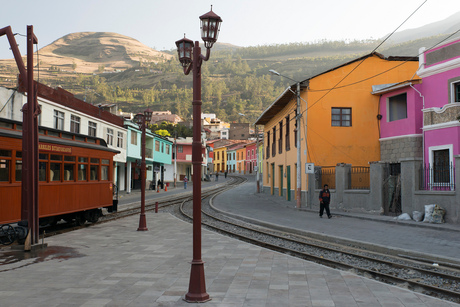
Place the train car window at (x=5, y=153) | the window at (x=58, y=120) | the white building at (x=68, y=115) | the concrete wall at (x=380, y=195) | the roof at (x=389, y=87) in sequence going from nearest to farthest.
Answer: the train car window at (x=5, y=153) < the concrete wall at (x=380, y=195) < the roof at (x=389, y=87) < the white building at (x=68, y=115) < the window at (x=58, y=120)

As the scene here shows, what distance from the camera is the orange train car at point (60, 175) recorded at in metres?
11.8

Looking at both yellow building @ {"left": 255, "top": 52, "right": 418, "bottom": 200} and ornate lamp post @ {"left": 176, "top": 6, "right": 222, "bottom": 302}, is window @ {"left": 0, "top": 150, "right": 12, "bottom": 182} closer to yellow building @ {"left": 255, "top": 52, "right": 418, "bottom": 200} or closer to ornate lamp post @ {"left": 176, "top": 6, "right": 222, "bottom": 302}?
ornate lamp post @ {"left": 176, "top": 6, "right": 222, "bottom": 302}

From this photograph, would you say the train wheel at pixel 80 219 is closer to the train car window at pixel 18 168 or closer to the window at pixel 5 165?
the train car window at pixel 18 168

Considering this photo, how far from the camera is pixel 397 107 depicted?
23891 mm

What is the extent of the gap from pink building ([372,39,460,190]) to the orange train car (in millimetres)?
13155

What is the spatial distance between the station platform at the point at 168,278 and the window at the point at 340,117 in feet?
49.7

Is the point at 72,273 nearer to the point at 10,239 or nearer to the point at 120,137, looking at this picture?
the point at 10,239

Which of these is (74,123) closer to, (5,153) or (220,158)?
(5,153)

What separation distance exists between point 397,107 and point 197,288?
20.5 m

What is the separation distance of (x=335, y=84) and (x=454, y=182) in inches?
438

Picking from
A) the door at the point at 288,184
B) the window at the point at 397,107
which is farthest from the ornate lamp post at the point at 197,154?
the door at the point at 288,184

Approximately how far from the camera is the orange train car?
38.8 feet

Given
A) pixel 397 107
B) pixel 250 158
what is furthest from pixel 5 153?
pixel 250 158

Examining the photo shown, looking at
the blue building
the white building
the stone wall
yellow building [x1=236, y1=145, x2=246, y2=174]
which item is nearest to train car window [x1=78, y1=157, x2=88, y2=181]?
the white building
